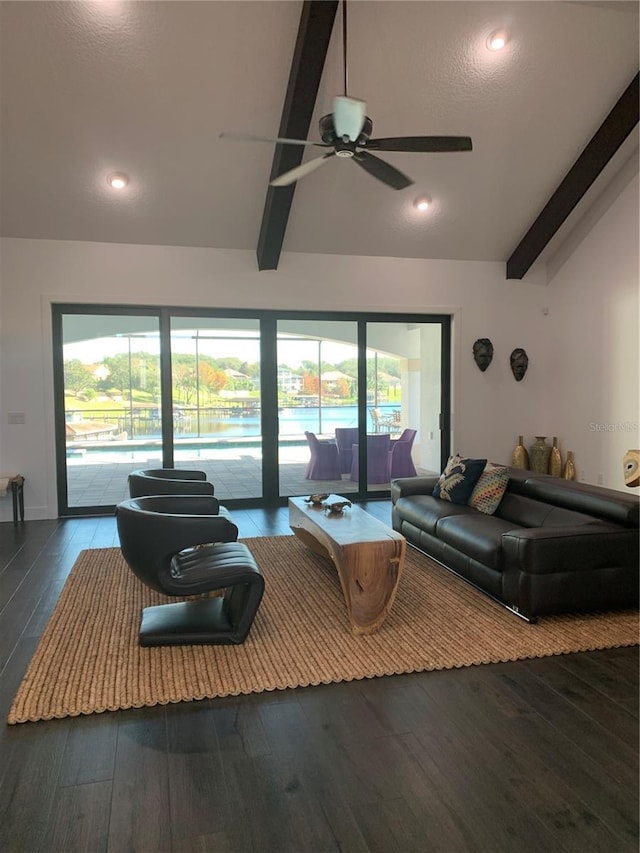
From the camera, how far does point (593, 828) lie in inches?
70.2

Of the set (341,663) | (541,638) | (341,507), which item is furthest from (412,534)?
(341,663)

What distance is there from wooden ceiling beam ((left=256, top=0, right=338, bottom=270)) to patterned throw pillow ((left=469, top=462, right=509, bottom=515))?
10.3 feet

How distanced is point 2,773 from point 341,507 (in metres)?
2.54

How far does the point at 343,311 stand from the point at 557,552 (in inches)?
169

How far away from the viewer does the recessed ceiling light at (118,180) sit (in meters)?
5.26

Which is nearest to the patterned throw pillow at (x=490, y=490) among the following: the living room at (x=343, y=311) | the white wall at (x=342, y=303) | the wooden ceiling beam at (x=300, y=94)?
the living room at (x=343, y=311)

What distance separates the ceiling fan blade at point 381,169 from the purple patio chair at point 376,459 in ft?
11.6

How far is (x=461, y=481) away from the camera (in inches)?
183

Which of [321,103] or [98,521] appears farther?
[98,521]

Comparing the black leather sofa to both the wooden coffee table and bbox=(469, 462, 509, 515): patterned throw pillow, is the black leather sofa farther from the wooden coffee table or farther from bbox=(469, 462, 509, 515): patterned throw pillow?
the wooden coffee table

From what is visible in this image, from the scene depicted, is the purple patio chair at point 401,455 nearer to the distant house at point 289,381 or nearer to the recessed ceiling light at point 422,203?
the distant house at point 289,381

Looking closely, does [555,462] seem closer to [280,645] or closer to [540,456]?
[540,456]

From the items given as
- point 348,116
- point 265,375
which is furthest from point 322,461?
point 348,116

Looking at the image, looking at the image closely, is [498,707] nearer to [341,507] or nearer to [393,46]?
[341,507]
